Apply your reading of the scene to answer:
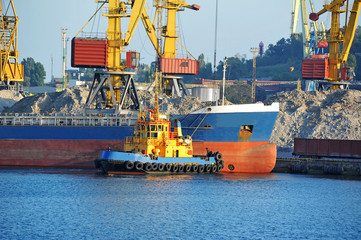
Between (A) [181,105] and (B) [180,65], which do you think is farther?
(A) [181,105]

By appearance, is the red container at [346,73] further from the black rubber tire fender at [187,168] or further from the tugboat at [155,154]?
the black rubber tire fender at [187,168]

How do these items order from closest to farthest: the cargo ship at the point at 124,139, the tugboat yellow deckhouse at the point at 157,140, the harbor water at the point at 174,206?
the harbor water at the point at 174,206 < the tugboat yellow deckhouse at the point at 157,140 < the cargo ship at the point at 124,139

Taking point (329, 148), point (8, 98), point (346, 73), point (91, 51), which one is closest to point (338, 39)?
point (346, 73)

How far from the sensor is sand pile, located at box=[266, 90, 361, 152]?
71875mm

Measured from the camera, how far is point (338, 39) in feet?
281

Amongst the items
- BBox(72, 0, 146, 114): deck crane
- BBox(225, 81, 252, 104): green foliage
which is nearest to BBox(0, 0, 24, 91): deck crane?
BBox(72, 0, 146, 114): deck crane

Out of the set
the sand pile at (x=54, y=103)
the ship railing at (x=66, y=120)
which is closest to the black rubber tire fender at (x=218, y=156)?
the ship railing at (x=66, y=120)

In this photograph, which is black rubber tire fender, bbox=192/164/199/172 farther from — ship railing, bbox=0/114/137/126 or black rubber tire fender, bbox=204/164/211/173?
ship railing, bbox=0/114/137/126

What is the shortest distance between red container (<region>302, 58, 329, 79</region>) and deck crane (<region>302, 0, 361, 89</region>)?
0.24m

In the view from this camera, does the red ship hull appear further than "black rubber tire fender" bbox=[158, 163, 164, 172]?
Yes

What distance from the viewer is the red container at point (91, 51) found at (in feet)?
214

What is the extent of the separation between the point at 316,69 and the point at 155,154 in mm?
36832

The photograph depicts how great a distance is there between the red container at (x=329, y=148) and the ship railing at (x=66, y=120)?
15.6m

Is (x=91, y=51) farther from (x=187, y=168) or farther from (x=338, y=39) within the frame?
(x=338, y=39)
